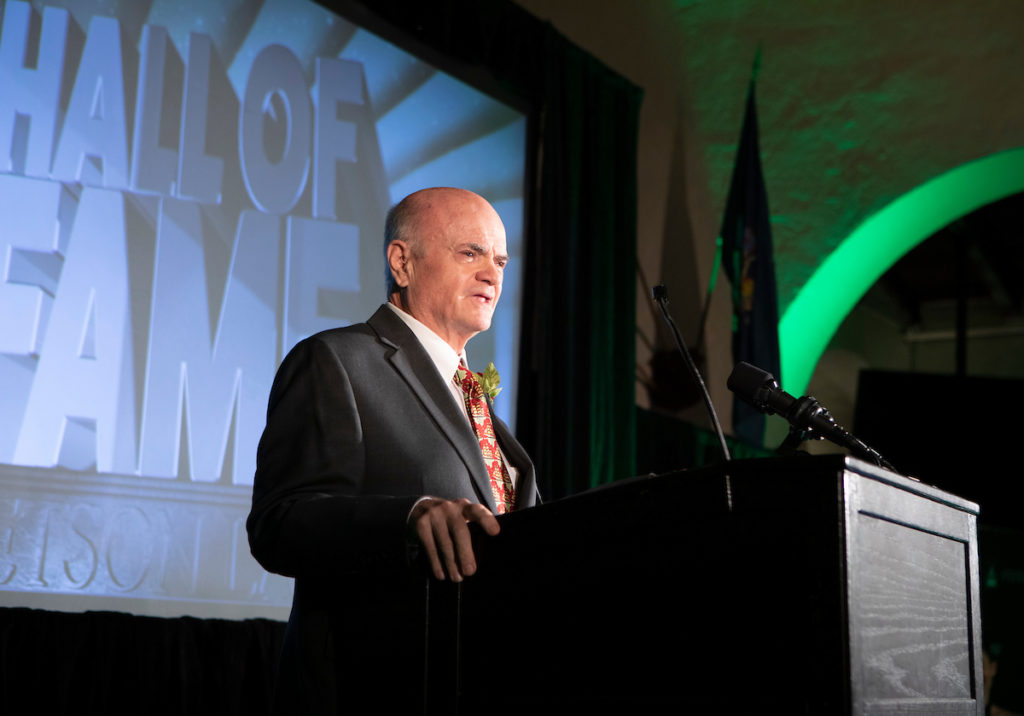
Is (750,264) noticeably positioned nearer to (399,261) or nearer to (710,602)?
(399,261)

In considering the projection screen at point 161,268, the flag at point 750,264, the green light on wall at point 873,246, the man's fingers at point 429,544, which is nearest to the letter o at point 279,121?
the projection screen at point 161,268

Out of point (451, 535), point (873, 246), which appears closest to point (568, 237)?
point (873, 246)

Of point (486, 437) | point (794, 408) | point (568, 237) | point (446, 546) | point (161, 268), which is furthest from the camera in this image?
point (568, 237)

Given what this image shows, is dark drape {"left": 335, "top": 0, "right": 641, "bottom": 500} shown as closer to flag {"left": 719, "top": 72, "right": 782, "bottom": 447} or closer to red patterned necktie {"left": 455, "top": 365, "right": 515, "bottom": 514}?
flag {"left": 719, "top": 72, "right": 782, "bottom": 447}

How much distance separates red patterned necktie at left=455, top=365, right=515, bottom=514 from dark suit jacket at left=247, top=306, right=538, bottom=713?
0.18 meters

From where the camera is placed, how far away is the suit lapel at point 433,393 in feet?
5.43

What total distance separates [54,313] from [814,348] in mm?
4791

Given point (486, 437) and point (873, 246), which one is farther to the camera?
point (873, 246)

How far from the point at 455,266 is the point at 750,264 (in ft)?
12.3

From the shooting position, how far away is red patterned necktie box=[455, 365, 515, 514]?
1.86m

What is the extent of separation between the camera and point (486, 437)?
1907mm

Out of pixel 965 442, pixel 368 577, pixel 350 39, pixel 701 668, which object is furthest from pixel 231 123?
pixel 965 442

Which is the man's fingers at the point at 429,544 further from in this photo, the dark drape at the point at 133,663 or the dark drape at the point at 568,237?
the dark drape at the point at 568,237

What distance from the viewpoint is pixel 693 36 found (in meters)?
5.94
